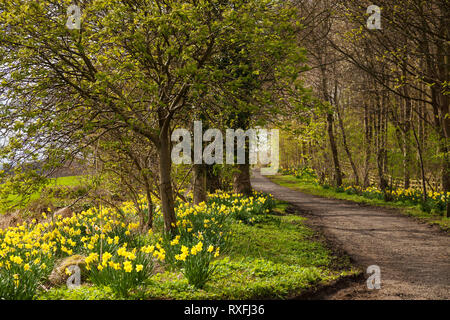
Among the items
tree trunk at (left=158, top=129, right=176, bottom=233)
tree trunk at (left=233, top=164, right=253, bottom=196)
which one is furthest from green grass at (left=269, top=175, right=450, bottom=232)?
tree trunk at (left=158, top=129, right=176, bottom=233)

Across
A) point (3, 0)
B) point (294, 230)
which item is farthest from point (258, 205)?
point (3, 0)

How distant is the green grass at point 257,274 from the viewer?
431cm

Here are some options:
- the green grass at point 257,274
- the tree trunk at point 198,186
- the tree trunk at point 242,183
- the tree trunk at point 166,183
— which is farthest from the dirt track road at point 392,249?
the tree trunk at point 166,183

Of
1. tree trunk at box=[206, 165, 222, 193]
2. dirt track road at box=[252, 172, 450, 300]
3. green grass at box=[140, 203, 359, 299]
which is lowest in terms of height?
dirt track road at box=[252, 172, 450, 300]

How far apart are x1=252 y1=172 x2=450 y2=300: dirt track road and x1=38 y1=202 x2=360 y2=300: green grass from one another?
1.65 ft

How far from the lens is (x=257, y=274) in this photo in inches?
200

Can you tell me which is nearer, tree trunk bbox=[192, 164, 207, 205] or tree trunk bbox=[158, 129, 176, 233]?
tree trunk bbox=[158, 129, 176, 233]

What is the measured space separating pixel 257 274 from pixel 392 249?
3457 millimetres

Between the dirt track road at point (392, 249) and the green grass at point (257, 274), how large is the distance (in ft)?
1.65

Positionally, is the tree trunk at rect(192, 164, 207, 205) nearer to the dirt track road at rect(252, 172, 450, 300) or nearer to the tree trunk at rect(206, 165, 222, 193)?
the tree trunk at rect(206, 165, 222, 193)

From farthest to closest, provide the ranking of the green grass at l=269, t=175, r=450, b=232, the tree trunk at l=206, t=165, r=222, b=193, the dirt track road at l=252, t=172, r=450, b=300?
the tree trunk at l=206, t=165, r=222, b=193 < the green grass at l=269, t=175, r=450, b=232 < the dirt track road at l=252, t=172, r=450, b=300

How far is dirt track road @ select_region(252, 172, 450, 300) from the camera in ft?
15.7

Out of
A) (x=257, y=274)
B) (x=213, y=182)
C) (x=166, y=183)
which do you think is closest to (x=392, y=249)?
(x=257, y=274)
